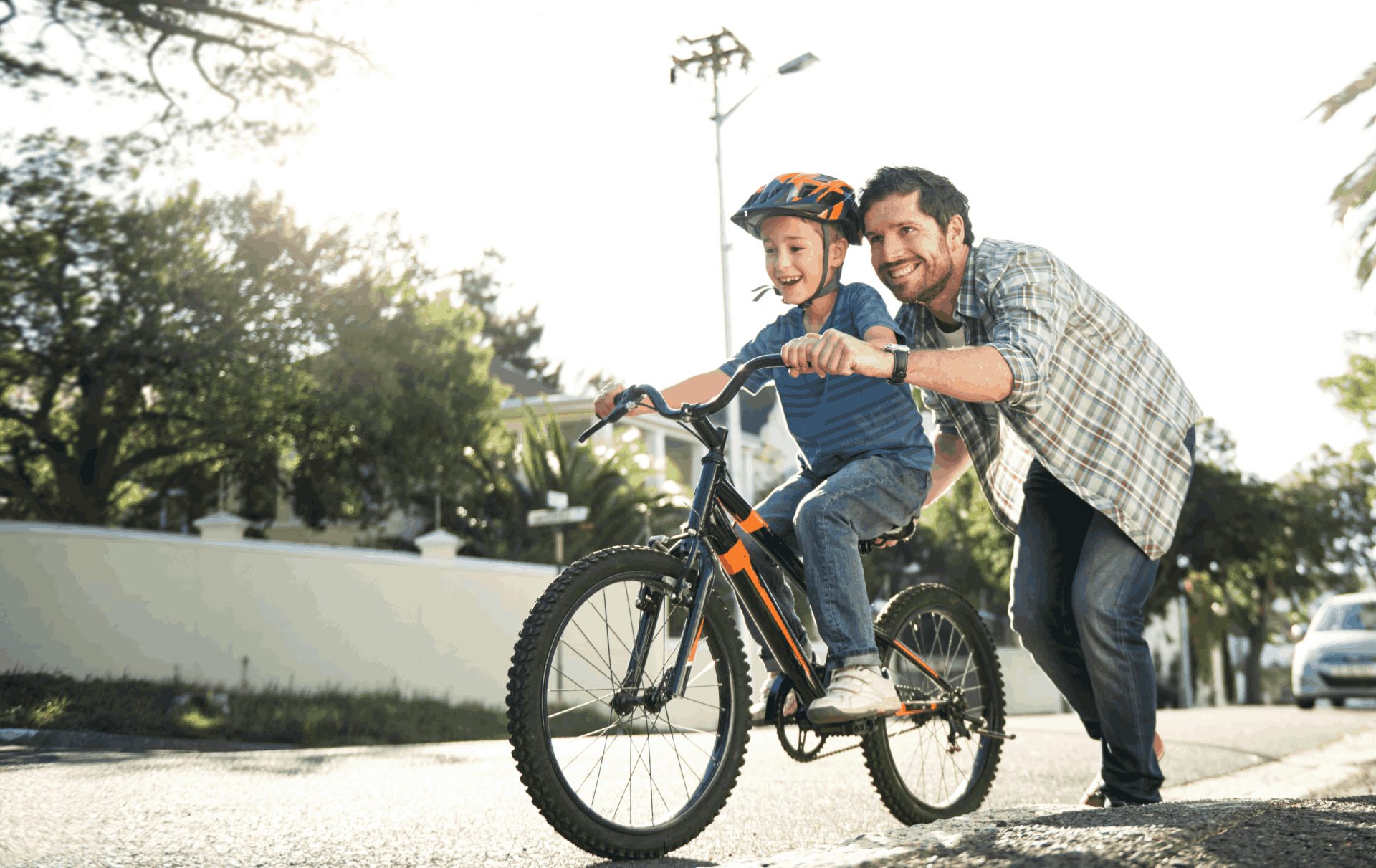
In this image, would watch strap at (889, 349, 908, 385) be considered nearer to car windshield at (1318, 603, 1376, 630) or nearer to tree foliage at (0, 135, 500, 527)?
tree foliage at (0, 135, 500, 527)

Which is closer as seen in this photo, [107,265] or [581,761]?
A: [581,761]

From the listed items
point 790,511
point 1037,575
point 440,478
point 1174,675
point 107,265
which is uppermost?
point 107,265

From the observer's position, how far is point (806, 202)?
10.3ft

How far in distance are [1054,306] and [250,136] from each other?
14.8m

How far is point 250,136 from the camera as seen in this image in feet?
50.5

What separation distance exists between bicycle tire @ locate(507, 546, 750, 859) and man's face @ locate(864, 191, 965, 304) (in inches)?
42.5

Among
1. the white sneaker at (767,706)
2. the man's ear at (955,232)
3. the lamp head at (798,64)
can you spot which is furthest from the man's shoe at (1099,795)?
the lamp head at (798,64)

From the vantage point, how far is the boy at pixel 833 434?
298cm

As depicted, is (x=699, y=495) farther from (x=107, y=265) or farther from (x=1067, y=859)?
(x=107, y=265)

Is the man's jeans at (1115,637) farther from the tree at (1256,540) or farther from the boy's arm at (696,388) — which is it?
the tree at (1256,540)

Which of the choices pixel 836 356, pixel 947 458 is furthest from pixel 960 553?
pixel 836 356

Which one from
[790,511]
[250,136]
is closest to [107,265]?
[250,136]

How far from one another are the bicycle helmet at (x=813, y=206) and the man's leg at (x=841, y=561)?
60 cm

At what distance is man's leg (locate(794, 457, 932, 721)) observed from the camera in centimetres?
296
